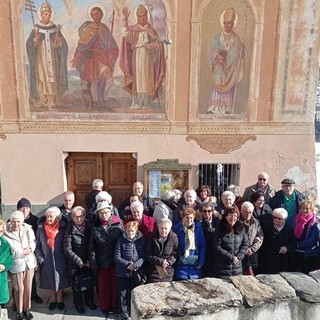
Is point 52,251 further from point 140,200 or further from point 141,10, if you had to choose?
point 141,10

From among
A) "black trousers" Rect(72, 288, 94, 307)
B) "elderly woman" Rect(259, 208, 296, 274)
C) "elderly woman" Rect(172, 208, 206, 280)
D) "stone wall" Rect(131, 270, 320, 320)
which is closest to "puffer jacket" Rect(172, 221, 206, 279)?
"elderly woman" Rect(172, 208, 206, 280)

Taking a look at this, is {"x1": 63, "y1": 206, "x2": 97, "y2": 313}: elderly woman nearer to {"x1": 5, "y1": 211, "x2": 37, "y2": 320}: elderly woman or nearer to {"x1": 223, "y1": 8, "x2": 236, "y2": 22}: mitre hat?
{"x1": 5, "y1": 211, "x2": 37, "y2": 320}: elderly woman

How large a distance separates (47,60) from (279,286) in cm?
701

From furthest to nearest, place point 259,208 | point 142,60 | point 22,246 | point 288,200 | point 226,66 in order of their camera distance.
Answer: point 226,66 < point 142,60 < point 288,200 < point 259,208 < point 22,246

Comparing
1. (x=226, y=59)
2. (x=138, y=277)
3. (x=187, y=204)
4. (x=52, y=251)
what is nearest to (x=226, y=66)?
(x=226, y=59)

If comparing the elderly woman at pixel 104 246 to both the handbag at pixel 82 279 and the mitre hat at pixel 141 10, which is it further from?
the mitre hat at pixel 141 10

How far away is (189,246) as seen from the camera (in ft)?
17.6

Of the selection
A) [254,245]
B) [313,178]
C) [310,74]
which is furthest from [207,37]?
[254,245]

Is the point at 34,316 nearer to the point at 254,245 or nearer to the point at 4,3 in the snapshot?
the point at 254,245

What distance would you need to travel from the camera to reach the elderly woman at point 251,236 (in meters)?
5.56

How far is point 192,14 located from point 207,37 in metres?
0.59

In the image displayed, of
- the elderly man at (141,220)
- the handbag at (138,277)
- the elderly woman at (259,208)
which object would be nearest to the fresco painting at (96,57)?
the elderly woman at (259,208)

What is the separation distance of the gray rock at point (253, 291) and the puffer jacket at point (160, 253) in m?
1.53

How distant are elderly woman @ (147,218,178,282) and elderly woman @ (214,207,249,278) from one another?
606 millimetres
